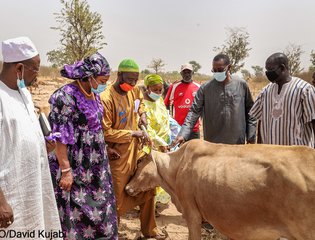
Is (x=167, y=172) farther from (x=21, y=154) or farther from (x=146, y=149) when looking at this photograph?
(x=21, y=154)

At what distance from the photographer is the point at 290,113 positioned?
412cm

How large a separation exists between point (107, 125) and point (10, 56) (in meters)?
1.64

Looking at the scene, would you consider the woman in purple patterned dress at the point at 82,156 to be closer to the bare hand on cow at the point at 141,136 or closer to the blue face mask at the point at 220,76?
the bare hand on cow at the point at 141,136

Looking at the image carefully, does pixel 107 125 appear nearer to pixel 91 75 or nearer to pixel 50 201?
pixel 91 75

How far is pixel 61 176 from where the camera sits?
3.51 metres

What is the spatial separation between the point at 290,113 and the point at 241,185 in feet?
3.67

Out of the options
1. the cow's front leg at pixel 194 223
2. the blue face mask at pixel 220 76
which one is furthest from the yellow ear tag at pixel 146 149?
the blue face mask at pixel 220 76

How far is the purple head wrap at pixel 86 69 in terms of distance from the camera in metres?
3.65

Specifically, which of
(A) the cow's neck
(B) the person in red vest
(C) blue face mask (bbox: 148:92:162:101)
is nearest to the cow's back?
(A) the cow's neck

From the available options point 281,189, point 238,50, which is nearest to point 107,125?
point 281,189

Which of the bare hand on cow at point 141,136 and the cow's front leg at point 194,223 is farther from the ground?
the bare hand on cow at point 141,136

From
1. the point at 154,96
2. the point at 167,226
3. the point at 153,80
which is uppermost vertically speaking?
the point at 153,80

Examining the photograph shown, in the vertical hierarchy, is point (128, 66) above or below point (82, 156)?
above

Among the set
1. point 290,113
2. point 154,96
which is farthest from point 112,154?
point 290,113
